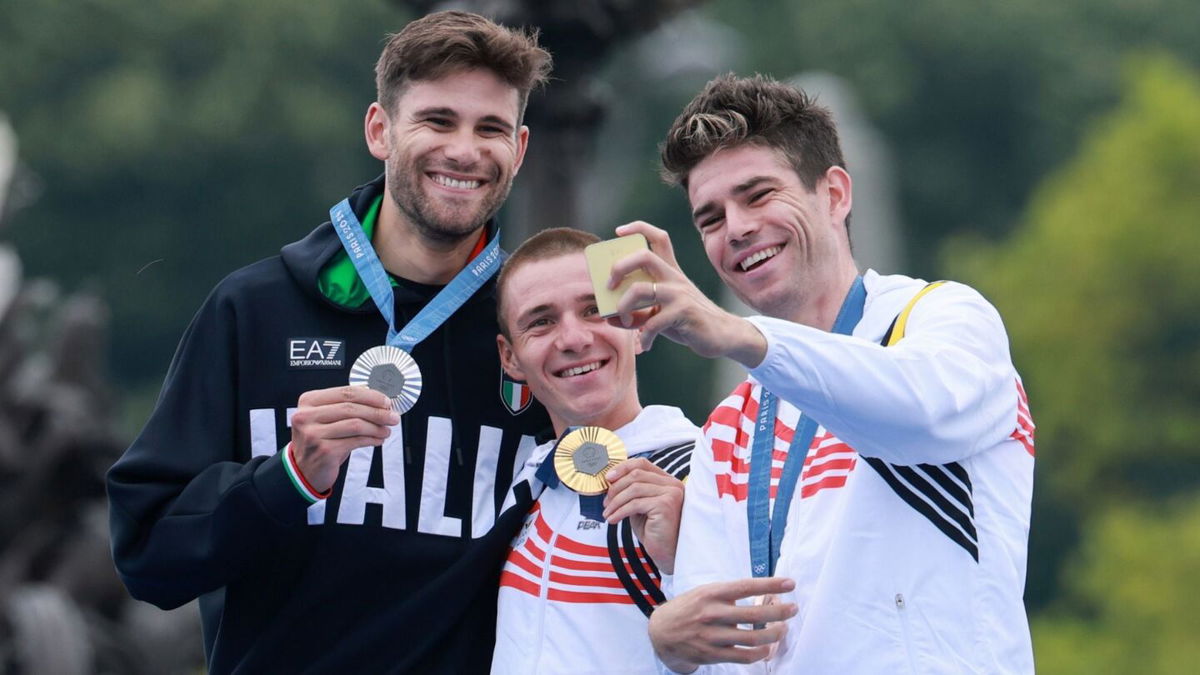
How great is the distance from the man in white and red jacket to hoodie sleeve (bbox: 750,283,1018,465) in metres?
0.74

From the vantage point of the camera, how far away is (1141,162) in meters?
28.0

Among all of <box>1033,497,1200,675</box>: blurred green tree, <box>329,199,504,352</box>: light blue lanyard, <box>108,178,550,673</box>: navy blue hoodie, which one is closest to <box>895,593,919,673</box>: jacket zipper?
<box>108,178,550,673</box>: navy blue hoodie

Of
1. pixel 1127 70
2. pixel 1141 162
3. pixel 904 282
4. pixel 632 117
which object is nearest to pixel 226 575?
pixel 904 282

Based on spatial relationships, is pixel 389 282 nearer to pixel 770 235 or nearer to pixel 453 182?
pixel 453 182

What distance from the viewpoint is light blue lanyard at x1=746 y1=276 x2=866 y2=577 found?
3945 millimetres

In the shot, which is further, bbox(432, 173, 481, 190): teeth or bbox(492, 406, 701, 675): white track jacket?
bbox(432, 173, 481, 190): teeth

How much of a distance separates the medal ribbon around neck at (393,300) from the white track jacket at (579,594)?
0.42 m

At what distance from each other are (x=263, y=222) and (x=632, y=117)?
27.7m

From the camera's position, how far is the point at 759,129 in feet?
14.1

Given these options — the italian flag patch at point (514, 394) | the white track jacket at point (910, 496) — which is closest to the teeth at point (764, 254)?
the white track jacket at point (910, 496)

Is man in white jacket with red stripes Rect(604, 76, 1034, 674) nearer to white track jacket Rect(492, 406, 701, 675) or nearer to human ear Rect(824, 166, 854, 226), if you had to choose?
human ear Rect(824, 166, 854, 226)

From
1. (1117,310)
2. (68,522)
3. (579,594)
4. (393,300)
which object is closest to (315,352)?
(393,300)

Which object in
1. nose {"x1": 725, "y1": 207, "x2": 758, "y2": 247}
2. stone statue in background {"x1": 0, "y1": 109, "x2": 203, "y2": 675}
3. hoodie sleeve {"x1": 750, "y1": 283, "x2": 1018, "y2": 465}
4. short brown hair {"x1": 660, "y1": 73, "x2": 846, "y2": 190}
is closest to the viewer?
hoodie sleeve {"x1": 750, "y1": 283, "x2": 1018, "y2": 465}

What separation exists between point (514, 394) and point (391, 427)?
45cm
